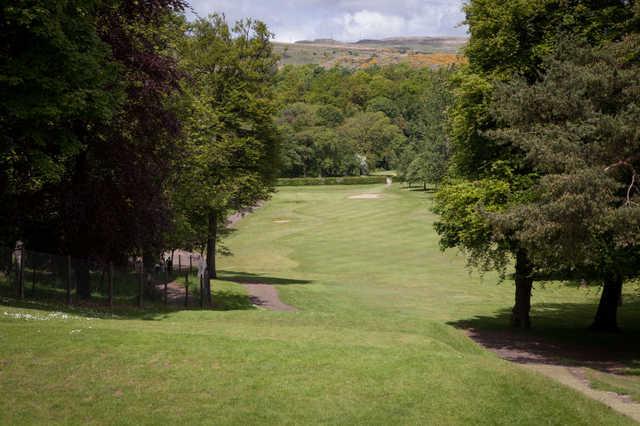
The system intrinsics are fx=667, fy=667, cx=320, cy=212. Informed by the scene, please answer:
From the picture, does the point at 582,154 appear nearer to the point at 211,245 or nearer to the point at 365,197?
the point at 211,245

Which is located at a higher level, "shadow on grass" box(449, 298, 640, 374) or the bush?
the bush

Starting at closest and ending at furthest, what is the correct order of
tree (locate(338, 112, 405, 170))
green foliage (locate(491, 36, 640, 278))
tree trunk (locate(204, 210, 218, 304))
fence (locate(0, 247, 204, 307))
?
1. green foliage (locate(491, 36, 640, 278))
2. fence (locate(0, 247, 204, 307))
3. tree trunk (locate(204, 210, 218, 304))
4. tree (locate(338, 112, 405, 170))

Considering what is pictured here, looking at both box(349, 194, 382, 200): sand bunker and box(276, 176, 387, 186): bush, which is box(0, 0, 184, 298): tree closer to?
box(349, 194, 382, 200): sand bunker

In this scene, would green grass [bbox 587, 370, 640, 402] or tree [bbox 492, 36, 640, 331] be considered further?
tree [bbox 492, 36, 640, 331]

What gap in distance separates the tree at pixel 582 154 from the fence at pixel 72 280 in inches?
590

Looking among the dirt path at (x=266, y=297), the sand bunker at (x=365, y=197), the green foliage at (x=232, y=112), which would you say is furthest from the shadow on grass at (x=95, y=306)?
the sand bunker at (x=365, y=197)

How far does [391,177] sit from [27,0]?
424ft

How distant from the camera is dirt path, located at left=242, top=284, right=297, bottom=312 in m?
35.0

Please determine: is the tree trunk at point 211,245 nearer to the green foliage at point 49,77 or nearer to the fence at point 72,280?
the fence at point 72,280

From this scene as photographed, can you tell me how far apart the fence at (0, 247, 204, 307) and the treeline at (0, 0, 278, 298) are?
264 millimetres

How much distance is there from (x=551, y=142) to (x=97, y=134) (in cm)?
1588

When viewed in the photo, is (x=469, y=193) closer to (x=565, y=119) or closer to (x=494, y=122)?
(x=494, y=122)

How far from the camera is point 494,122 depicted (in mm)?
29219

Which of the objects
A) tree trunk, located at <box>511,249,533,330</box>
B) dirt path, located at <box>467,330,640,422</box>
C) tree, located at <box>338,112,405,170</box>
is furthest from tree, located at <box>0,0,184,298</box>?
tree, located at <box>338,112,405,170</box>
